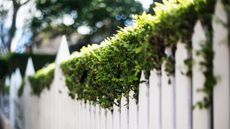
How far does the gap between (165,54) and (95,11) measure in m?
16.7

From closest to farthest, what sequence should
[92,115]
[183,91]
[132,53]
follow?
[183,91], [132,53], [92,115]

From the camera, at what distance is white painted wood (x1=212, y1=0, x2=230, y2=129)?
7.57 feet

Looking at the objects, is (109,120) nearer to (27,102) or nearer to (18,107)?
(27,102)

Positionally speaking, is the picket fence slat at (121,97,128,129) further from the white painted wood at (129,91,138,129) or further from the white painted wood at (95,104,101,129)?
the white painted wood at (95,104,101,129)

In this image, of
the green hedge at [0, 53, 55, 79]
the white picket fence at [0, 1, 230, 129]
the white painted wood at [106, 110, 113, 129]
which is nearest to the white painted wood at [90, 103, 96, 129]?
the white picket fence at [0, 1, 230, 129]

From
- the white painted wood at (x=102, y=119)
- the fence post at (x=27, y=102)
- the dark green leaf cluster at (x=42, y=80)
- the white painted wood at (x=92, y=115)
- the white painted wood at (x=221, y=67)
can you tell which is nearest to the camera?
the white painted wood at (x=221, y=67)

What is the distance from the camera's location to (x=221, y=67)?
2.34 m

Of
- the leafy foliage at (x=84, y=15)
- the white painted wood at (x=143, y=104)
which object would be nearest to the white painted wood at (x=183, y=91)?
the white painted wood at (x=143, y=104)

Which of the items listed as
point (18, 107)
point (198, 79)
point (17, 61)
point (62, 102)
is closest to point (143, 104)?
point (198, 79)

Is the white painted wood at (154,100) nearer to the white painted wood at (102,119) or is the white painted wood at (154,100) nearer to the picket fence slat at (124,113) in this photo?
the picket fence slat at (124,113)

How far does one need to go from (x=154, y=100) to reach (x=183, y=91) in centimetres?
47

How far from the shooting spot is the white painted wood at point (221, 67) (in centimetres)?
231

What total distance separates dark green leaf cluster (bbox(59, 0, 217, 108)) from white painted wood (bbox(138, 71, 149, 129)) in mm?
92

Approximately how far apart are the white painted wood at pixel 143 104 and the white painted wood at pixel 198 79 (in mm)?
788
